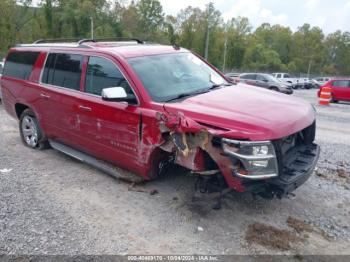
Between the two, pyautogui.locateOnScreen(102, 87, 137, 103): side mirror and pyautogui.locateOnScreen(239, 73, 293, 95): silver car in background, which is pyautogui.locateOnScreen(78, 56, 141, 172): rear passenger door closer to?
pyautogui.locateOnScreen(102, 87, 137, 103): side mirror

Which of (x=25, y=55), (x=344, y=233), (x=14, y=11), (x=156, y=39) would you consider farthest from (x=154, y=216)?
(x=156, y=39)

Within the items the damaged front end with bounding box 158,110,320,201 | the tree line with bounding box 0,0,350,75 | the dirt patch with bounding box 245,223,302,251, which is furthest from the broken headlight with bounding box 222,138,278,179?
the tree line with bounding box 0,0,350,75

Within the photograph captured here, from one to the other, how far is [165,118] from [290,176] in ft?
4.83

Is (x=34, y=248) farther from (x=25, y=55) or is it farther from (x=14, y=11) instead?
(x=14, y=11)

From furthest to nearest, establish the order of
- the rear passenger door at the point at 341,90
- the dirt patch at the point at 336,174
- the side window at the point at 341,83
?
1. the side window at the point at 341,83
2. the rear passenger door at the point at 341,90
3. the dirt patch at the point at 336,174

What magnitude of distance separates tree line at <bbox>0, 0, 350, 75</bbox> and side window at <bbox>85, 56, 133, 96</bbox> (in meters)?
29.9

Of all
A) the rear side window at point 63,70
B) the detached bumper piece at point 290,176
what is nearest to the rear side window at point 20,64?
the rear side window at point 63,70

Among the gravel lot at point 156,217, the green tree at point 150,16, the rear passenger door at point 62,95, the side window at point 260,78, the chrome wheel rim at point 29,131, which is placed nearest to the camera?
Result: the gravel lot at point 156,217

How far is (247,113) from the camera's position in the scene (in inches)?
148

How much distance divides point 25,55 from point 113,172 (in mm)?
3172

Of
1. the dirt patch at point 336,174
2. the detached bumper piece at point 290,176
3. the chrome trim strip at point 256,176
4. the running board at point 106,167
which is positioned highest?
the chrome trim strip at point 256,176

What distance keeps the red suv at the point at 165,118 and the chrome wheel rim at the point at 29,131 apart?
211mm

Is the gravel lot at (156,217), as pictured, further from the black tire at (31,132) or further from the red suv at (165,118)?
the black tire at (31,132)

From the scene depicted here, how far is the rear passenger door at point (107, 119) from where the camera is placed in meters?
4.46
